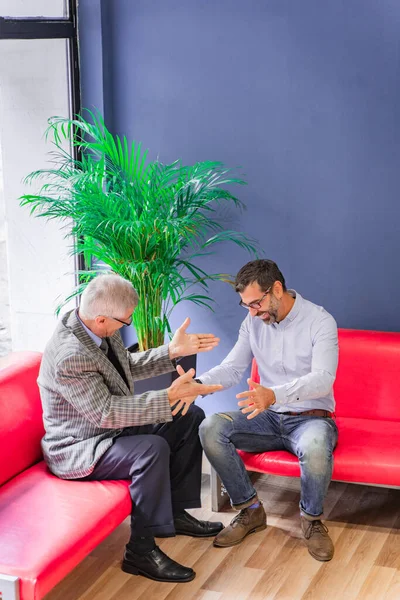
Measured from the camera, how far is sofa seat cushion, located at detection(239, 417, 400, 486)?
11.8 feet

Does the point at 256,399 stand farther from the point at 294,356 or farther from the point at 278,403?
the point at 294,356

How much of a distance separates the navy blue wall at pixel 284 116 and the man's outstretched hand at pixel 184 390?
115cm

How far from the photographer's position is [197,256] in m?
4.81

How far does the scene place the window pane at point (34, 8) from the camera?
454cm

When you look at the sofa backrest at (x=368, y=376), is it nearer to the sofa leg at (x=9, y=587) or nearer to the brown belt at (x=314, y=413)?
the brown belt at (x=314, y=413)

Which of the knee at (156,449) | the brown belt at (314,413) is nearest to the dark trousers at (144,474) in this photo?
the knee at (156,449)

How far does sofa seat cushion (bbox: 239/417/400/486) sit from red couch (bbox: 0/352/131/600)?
2.27 ft

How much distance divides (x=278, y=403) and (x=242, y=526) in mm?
571

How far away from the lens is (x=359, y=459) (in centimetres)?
364

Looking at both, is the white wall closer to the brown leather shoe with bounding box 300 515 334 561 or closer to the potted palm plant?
the potted palm plant

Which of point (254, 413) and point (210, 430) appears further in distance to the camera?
point (210, 430)

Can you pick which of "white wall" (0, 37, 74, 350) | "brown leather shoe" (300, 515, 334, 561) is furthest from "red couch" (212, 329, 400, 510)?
"white wall" (0, 37, 74, 350)

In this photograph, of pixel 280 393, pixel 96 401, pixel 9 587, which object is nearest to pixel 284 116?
pixel 280 393

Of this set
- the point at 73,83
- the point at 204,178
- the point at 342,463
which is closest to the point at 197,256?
the point at 204,178
